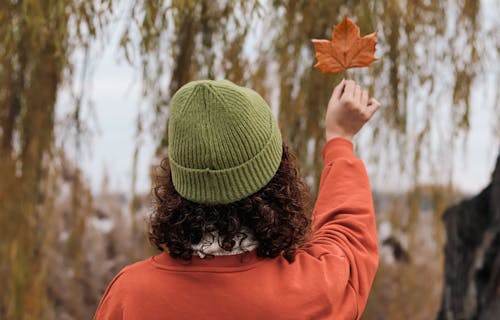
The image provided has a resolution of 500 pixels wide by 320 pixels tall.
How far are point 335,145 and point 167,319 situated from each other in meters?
0.48

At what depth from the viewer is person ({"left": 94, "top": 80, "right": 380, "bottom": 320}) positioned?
3.48 feet

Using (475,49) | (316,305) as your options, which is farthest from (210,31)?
(316,305)

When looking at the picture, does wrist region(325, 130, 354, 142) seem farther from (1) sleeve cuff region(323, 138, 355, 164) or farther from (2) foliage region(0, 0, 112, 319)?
(2) foliage region(0, 0, 112, 319)

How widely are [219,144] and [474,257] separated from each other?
7.57 ft

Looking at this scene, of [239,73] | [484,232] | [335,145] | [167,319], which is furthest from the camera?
[484,232]

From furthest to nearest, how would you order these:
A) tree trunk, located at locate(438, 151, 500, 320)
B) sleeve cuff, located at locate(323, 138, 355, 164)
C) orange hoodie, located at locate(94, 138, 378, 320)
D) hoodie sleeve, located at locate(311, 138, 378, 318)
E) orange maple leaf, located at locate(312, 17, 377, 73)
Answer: tree trunk, located at locate(438, 151, 500, 320)
orange maple leaf, located at locate(312, 17, 377, 73)
sleeve cuff, located at locate(323, 138, 355, 164)
hoodie sleeve, located at locate(311, 138, 378, 318)
orange hoodie, located at locate(94, 138, 378, 320)

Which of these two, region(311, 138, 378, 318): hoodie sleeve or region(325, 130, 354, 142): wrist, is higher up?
region(325, 130, 354, 142): wrist

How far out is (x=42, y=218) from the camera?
11.1 feet

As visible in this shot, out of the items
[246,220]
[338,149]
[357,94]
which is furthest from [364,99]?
[246,220]

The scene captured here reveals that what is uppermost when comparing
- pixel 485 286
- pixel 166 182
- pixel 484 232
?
pixel 166 182

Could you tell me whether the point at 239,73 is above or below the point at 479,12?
below

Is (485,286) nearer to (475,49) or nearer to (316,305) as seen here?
(475,49)

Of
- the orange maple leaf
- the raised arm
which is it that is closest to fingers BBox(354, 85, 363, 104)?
the raised arm

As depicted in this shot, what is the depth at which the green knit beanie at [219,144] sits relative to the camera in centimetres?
106
